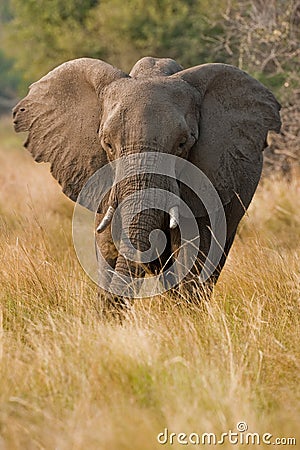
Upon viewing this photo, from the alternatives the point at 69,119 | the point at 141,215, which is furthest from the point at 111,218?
the point at 69,119

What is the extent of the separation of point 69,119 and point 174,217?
1.14 m

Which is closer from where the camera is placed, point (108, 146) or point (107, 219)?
point (107, 219)

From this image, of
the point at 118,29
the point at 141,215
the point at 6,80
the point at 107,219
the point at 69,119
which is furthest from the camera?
the point at 6,80

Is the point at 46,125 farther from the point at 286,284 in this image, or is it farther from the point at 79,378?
the point at 79,378

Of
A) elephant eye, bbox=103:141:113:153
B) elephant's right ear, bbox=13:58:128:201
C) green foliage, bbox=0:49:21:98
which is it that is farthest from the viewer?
green foliage, bbox=0:49:21:98

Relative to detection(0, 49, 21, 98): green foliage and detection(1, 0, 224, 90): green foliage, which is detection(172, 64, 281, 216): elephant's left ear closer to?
detection(1, 0, 224, 90): green foliage

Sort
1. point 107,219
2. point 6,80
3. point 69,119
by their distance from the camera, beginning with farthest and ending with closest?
point 6,80 < point 69,119 < point 107,219

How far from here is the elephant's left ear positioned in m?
6.14

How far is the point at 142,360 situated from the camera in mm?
4418

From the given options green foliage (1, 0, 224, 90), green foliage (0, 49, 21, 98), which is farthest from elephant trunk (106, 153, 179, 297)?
green foliage (0, 49, 21, 98)

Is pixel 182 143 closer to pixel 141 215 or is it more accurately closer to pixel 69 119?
pixel 141 215

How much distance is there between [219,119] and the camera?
627 cm

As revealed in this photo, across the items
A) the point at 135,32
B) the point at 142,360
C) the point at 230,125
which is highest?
the point at 230,125

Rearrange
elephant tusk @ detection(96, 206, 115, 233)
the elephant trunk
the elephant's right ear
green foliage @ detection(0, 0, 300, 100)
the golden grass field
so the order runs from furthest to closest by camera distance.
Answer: green foliage @ detection(0, 0, 300, 100) < the elephant's right ear < elephant tusk @ detection(96, 206, 115, 233) < the elephant trunk < the golden grass field
